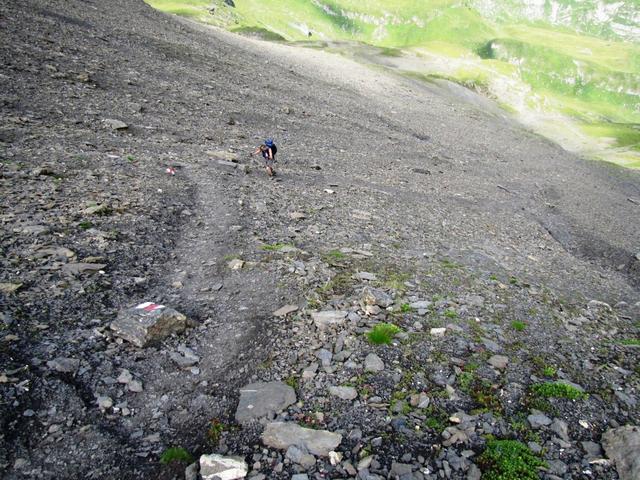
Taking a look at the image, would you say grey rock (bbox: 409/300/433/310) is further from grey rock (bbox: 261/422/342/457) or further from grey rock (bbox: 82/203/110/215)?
grey rock (bbox: 82/203/110/215)

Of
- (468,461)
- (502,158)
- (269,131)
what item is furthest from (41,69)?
(502,158)

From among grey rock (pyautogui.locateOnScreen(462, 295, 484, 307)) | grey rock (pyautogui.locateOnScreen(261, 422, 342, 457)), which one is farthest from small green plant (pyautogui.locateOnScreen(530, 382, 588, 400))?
grey rock (pyautogui.locateOnScreen(261, 422, 342, 457))

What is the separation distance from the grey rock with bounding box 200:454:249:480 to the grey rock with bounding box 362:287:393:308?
6041mm

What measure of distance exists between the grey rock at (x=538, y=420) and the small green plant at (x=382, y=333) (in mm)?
3435

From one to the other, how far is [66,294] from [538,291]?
53.5ft

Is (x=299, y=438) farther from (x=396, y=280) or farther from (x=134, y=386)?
(x=396, y=280)

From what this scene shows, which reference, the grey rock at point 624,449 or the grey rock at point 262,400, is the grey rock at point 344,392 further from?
the grey rock at point 624,449

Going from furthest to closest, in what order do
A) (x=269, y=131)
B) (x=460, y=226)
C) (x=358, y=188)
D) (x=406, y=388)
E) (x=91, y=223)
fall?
(x=269, y=131) < (x=358, y=188) < (x=460, y=226) < (x=91, y=223) < (x=406, y=388)

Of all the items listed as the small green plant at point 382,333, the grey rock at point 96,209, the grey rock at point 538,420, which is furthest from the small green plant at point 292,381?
the grey rock at point 96,209

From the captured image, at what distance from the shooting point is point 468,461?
6.96 metres

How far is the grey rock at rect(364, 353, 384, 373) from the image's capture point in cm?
904

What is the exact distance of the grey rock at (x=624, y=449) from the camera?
270 inches

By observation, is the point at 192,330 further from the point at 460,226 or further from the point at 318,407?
the point at 460,226

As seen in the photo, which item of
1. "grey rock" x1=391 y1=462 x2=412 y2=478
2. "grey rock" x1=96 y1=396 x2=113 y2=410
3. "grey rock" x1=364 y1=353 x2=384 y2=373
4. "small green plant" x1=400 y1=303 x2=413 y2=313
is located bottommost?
"grey rock" x1=96 y1=396 x2=113 y2=410
